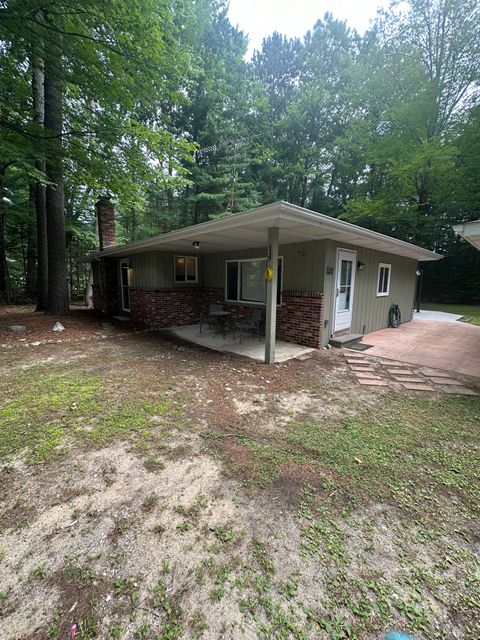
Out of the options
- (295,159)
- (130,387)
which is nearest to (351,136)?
(295,159)

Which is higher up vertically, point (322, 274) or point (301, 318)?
point (322, 274)

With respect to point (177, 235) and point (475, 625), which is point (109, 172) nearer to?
point (177, 235)

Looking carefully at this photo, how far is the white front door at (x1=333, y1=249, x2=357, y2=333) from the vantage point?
6.38 m

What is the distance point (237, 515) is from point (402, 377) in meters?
3.72

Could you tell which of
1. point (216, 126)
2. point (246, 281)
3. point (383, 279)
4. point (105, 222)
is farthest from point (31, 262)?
point (383, 279)

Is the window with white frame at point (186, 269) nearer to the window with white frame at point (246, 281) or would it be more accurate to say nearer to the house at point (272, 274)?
the house at point (272, 274)

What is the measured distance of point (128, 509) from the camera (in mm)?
1847

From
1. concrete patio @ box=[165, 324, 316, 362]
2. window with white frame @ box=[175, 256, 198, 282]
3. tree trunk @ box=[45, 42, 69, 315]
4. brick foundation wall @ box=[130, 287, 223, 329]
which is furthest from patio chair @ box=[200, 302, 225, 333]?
tree trunk @ box=[45, 42, 69, 315]

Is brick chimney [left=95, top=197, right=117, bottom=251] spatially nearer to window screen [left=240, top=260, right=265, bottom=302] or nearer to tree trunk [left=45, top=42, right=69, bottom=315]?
tree trunk [left=45, top=42, right=69, bottom=315]

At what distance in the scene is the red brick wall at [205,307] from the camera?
6125 mm

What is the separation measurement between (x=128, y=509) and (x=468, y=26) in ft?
67.6

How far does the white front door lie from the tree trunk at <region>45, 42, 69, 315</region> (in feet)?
23.4

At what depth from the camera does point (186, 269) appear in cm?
903

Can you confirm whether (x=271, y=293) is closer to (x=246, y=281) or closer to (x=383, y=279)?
(x=246, y=281)
